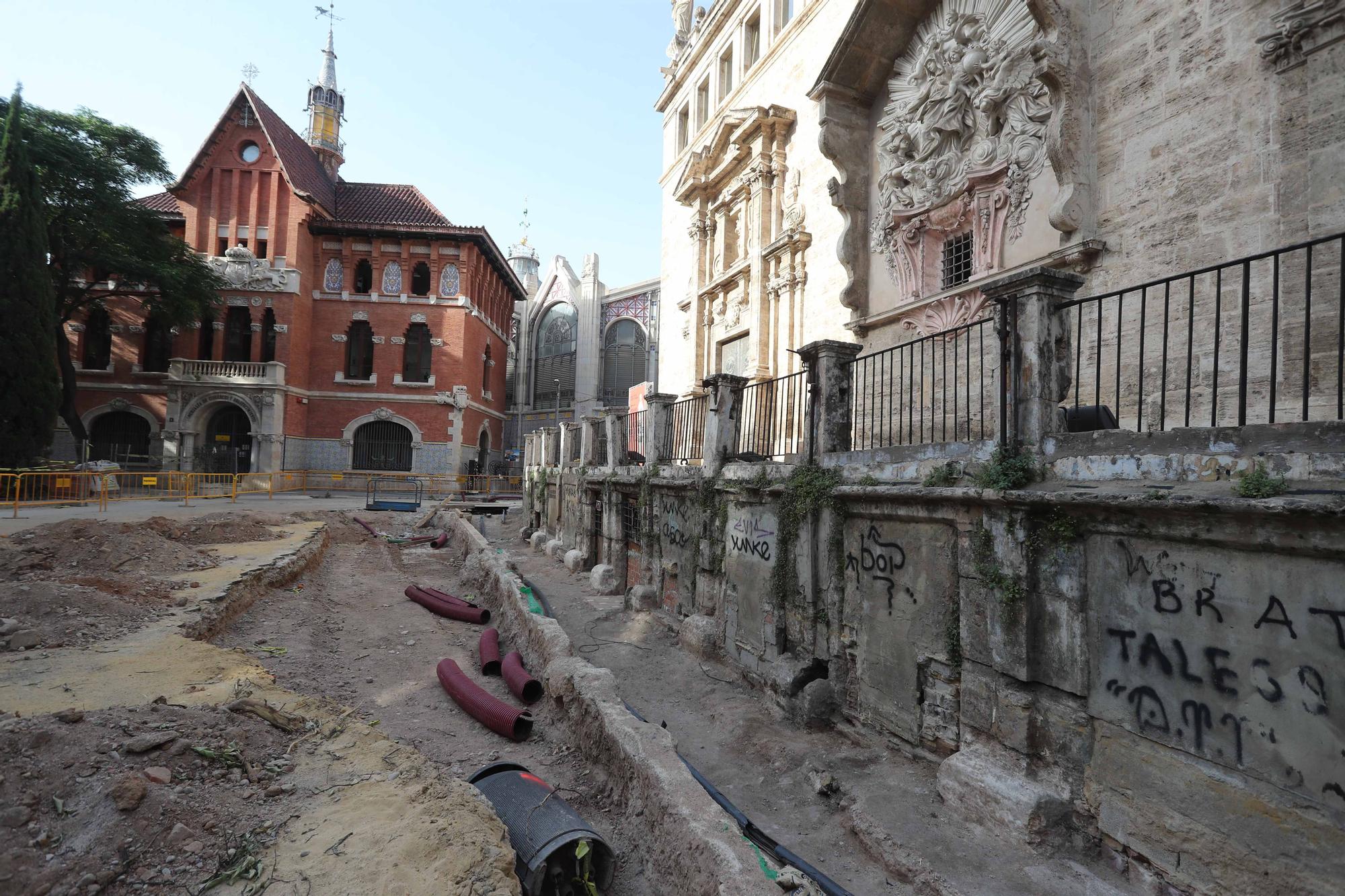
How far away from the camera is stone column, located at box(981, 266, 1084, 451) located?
4098mm

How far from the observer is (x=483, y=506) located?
23078 mm

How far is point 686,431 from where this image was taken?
396 inches

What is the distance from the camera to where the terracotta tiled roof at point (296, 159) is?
28.0 metres

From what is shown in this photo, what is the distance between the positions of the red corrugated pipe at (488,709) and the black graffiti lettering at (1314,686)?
541cm

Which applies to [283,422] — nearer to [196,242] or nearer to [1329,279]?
[196,242]

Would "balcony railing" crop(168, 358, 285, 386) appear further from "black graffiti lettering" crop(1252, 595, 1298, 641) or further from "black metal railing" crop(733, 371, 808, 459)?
"black graffiti lettering" crop(1252, 595, 1298, 641)

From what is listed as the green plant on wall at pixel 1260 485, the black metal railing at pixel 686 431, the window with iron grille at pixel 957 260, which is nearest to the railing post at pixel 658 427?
the black metal railing at pixel 686 431

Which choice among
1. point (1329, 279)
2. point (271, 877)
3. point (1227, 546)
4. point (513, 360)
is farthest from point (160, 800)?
point (513, 360)

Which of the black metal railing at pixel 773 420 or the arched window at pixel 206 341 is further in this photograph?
the arched window at pixel 206 341

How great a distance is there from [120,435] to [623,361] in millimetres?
27004

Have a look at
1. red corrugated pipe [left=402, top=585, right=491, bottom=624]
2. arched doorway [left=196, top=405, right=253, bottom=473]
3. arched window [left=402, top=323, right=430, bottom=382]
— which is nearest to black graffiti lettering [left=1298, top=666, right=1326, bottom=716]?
red corrugated pipe [left=402, top=585, right=491, bottom=624]

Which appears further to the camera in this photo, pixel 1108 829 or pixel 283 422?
pixel 283 422

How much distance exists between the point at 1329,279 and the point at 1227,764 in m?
4.61

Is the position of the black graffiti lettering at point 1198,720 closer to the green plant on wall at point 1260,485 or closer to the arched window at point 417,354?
the green plant on wall at point 1260,485
